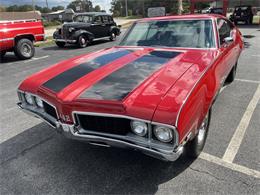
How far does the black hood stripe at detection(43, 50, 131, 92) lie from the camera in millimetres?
2753

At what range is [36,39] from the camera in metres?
10.4

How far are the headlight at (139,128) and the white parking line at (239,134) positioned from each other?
132 centimetres

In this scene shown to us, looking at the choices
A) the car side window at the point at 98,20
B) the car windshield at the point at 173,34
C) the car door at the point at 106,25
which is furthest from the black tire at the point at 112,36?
the car windshield at the point at 173,34

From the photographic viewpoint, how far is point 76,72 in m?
3.02

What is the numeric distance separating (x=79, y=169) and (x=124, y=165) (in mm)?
518

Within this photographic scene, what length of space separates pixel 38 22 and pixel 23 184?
29.9 feet

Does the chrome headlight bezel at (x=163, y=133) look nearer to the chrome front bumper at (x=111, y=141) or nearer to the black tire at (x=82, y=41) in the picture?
the chrome front bumper at (x=111, y=141)

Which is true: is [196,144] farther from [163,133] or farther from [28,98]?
[28,98]

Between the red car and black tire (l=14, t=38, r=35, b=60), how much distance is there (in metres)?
7.22

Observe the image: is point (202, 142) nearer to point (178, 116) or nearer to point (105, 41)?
point (178, 116)

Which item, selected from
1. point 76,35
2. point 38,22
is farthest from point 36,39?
point 76,35

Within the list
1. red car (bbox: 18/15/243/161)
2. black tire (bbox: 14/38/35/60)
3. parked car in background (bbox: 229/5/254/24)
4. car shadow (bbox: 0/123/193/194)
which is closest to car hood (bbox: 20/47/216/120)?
red car (bbox: 18/15/243/161)

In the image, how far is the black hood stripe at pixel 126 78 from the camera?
2.39m

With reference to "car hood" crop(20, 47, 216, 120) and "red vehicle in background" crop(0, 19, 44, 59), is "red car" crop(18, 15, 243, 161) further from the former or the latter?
"red vehicle in background" crop(0, 19, 44, 59)
